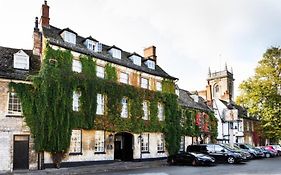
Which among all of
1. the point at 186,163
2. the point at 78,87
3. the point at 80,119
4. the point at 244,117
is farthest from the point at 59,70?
the point at 244,117

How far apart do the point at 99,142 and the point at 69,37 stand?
32.0 feet

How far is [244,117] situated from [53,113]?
138 ft

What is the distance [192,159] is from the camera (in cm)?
2892

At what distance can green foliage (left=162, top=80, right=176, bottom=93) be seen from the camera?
3751cm

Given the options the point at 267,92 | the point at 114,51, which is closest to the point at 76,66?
the point at 114,51

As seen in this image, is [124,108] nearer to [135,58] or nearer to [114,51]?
[114,51]

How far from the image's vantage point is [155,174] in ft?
72.7

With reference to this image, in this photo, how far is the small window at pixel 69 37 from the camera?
29.8 metres

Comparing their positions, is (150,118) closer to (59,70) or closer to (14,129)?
(59,70)

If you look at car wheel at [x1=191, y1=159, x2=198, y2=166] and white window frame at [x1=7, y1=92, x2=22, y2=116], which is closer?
white window frame at [x1=7, y1=92, x2=22, y2=116]

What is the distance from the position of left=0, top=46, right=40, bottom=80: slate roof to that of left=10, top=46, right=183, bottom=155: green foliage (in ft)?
2.64

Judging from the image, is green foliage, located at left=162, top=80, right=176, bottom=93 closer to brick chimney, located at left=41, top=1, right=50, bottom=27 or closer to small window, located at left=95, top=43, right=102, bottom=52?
small window, located at left=95, top=43, right=102, bottom=52

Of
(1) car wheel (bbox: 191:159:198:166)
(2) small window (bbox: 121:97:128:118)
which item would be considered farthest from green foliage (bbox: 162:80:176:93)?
(1) car wheel (bbox: 191:159:198:166)

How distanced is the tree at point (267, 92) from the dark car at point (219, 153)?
16964mm
